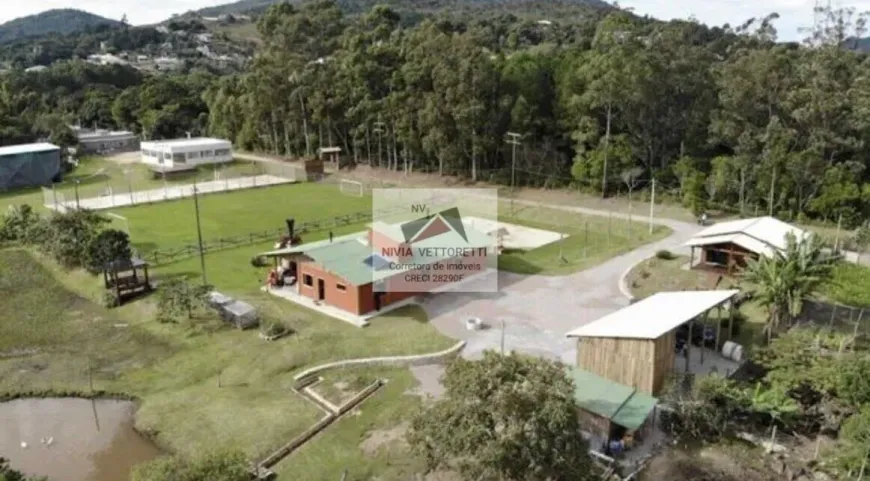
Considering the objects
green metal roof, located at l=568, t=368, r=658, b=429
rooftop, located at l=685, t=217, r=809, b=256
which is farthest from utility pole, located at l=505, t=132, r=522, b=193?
green metal roof, located at l=568, t=368, r=658, b=429

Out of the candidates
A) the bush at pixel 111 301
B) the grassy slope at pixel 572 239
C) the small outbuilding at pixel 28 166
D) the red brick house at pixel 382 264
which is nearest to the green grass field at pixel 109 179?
the small outbuilding at pixel 28 166

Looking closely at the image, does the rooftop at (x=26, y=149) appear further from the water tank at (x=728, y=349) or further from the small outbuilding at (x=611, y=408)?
the water tank at (x=728, y=349)

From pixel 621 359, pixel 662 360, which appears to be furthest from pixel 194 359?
pixel 662 360

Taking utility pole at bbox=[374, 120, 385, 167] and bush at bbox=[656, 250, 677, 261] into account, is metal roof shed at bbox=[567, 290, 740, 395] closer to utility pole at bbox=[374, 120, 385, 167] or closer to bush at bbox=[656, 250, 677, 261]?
bush at bbox=[656, 250, 677, 261]

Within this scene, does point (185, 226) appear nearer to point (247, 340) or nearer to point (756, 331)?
point (247, 340)

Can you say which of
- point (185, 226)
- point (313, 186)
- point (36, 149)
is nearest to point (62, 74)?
point (36, 149)
